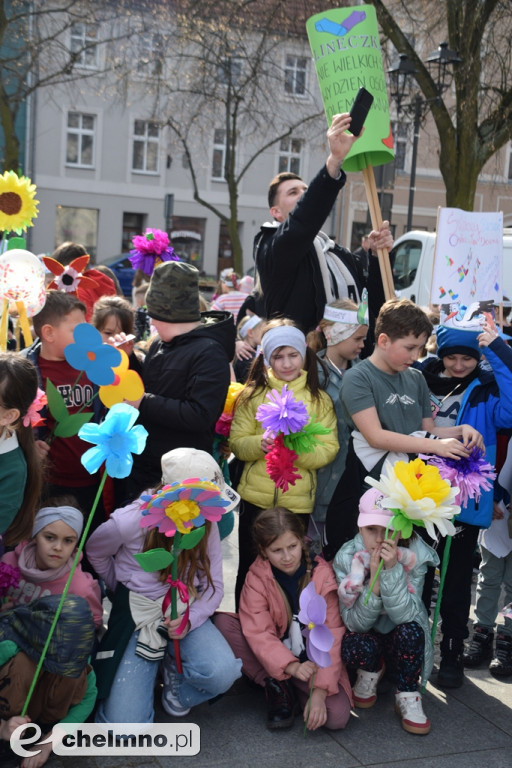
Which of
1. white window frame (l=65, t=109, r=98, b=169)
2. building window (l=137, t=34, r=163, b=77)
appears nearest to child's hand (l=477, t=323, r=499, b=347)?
building window (l=137, t=34, r=163, b=77)

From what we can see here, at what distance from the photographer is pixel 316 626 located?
10.9 feet

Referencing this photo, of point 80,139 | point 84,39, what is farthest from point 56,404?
point 80,139

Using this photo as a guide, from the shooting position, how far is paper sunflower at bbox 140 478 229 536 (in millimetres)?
3186

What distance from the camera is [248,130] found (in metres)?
25.9

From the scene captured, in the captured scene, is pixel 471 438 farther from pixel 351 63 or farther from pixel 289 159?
pixel 289 159

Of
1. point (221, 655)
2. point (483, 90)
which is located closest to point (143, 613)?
point (221, 655)

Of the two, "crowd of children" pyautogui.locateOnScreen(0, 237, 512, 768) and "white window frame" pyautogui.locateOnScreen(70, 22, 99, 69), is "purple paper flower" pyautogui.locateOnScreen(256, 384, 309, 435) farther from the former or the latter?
"white window frame" pyautogui.locateOnScreen(70, 22, 99, 69)

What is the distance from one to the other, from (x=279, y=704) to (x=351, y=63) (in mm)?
2821

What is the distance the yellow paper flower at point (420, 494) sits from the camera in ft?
10.7

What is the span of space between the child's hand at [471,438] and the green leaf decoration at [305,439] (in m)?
0.59

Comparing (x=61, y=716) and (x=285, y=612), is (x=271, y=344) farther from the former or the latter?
(x=61, y=716)

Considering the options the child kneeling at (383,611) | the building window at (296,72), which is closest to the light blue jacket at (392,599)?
the child kneeling at (383,611)

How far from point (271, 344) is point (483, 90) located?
10311mm

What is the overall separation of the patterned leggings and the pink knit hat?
44 centimetres
